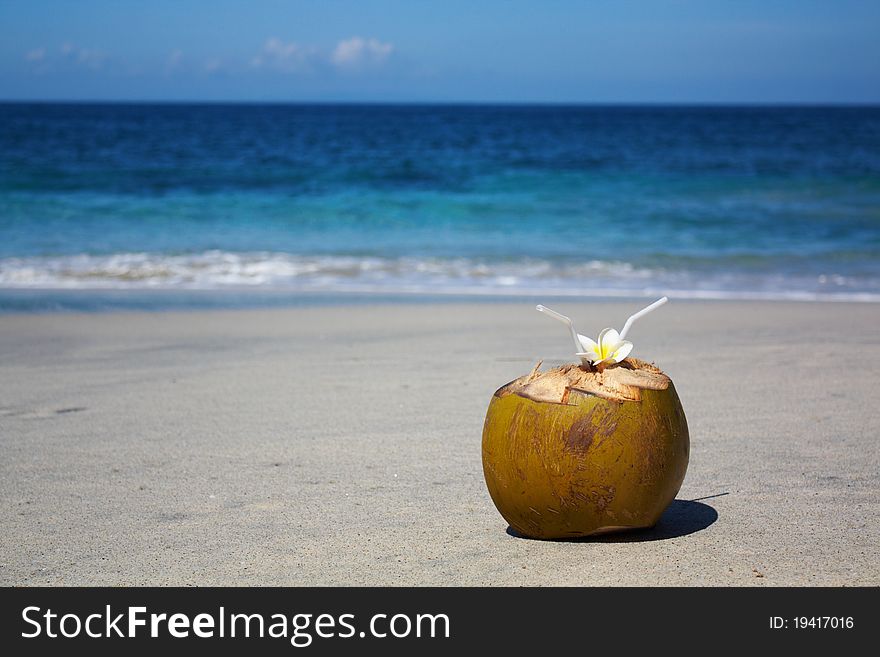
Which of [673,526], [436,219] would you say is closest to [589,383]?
[673,526]

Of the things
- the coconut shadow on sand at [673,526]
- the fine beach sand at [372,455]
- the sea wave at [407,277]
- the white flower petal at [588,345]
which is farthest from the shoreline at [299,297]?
the white flower petal at [588,345]

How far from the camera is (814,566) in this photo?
3361 mm

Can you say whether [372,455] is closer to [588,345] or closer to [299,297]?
[588,345]

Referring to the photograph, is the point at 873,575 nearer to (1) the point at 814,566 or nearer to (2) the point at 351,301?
(1) the point at 814,566

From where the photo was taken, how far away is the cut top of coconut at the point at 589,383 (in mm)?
3262

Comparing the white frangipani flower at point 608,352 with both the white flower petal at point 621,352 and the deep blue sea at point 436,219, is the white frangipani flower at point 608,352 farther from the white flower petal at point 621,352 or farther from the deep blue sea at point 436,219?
the deep blue sea at point 436,219

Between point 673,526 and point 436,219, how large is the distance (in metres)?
14.6

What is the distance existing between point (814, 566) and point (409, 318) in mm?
5666

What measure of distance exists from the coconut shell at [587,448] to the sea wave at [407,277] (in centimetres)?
731

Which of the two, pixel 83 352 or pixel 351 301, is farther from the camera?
pixel 351 301

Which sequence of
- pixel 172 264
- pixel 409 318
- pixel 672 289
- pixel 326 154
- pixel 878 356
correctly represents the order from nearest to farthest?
1. pixel 878 356
2. pixel 409 318
3. pixel 672 289
4. pixel 172 264
5. pixel 326 154

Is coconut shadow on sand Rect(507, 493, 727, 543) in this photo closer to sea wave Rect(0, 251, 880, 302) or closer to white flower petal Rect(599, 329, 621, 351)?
white flower petal Rect(599, 329, 621, 351)

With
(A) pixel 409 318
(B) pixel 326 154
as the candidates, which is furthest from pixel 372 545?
(B) pixel 326 154

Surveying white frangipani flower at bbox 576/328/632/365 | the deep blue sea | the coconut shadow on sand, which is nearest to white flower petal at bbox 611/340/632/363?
white frangipani flower at bbox 576/328/632/365
